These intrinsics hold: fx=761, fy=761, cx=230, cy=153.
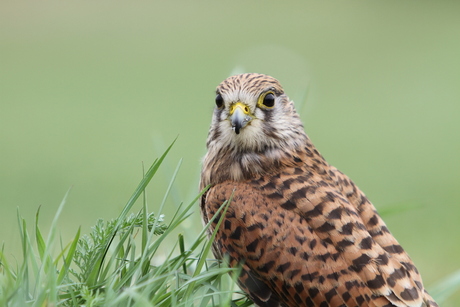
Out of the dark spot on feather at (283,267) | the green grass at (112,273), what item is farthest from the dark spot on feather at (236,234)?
the green grass at (112,273)

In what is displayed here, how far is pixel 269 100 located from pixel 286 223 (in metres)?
0.75

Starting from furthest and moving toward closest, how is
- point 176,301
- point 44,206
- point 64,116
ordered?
point 64,116 < point 44,206 < point 176,301

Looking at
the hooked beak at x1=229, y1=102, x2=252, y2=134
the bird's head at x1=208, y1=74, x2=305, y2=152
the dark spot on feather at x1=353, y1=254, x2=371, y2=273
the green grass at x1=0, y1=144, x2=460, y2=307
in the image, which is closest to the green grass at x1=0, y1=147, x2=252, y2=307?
the green grass at x1=0, y1=144, x2=460, y2=307

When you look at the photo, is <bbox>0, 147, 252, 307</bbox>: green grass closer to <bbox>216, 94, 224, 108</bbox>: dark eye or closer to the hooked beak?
the hooked beak

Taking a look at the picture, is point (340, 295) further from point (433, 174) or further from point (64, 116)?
point (64, 116)

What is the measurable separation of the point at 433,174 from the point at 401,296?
22.1ft

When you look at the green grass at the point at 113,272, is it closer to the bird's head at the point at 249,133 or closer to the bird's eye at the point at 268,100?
the bird's head at the point at 249,133

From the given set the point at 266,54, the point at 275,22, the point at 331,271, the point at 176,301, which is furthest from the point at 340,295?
the point at 275,22

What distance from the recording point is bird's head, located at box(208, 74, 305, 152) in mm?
3539

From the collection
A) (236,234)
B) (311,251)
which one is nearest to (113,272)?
(236,234)

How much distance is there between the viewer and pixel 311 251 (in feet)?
10.1

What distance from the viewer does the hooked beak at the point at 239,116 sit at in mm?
3432

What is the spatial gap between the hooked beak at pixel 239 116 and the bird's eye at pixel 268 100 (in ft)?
0.38

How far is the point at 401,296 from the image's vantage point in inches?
119
